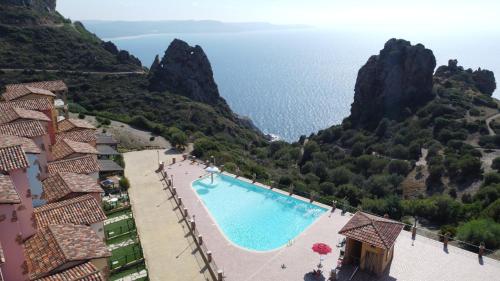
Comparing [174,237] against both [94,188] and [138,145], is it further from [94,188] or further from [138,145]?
[138,145]

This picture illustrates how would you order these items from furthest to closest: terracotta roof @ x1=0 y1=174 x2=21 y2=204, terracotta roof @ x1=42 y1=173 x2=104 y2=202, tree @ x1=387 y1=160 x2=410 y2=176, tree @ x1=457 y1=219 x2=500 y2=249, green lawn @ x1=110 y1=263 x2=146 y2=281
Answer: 1. tree @ x1=387 y1=160 x2=410 y2=176
2. tree @ x1=457 y1=219 x2=500 y2=249
3. terracotta roof @ x1=42 y1=173 x2=104 y2=202
4. green lawn @ x1=110 y1=263 x2=146 y2=281
5. terracotta roof @ x1=0 y1=174 x2=21 y2=204

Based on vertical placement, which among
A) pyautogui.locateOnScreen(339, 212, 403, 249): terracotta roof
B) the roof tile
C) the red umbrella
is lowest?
the red umbrella

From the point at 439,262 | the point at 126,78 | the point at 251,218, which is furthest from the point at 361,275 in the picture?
the point at 126,78

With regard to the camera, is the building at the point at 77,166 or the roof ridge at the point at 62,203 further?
the building at the point at 77,166

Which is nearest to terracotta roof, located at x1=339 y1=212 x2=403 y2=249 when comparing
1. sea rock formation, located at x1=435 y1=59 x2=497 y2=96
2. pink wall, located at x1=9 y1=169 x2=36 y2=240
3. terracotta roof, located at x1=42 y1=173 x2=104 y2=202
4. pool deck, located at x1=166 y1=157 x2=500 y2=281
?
pool deck, located at x1=166 y1=157 x2=500 y2=281

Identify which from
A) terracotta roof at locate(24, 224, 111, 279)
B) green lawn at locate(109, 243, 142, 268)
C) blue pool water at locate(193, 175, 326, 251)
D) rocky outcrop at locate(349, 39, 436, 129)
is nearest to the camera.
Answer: terracotta roof at locate(24, 224, 111, 279)

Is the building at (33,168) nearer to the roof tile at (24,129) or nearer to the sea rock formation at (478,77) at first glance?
the roof tile at (24,129)

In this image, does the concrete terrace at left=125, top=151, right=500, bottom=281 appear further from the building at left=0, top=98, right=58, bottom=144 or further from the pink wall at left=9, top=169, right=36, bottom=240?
the building at left=0, top=98, right=58, bottom=144

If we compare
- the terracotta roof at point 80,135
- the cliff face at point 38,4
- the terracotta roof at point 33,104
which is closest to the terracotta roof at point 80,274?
the terracotta roof at point 80,135
